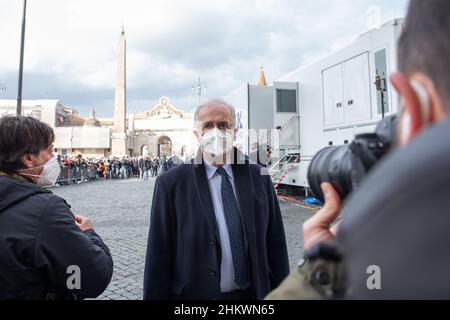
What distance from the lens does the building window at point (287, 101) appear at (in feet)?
31.9

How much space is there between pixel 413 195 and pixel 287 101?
9.75m

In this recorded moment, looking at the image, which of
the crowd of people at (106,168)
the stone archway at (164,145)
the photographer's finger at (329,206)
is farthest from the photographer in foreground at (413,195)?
the stone archway at (164,145)

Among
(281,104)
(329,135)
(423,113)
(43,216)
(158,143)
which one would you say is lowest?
(43,216)

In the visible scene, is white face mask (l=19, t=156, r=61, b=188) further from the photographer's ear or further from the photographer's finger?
the photographer's ear

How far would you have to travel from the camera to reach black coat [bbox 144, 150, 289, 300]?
6.35ft

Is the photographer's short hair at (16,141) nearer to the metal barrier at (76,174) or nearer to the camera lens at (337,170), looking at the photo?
the camera lens at (337,170)

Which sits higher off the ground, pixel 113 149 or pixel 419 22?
pixel 113 149

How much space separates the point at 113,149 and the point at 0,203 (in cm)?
5144

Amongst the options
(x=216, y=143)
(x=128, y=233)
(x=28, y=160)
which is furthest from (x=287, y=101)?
(x=28, y=160)

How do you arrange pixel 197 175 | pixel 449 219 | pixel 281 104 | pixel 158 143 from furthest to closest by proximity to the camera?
1. pixel 158 143
2. pixel 281 104
3. pixel 197 175
4. pixel 449 219

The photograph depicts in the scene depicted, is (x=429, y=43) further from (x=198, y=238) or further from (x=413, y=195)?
(x=198, y=238)

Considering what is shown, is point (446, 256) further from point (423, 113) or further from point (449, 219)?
point (423, 113)

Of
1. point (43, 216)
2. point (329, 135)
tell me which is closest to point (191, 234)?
point (43, 216)

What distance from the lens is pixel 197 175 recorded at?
7.14 feet
